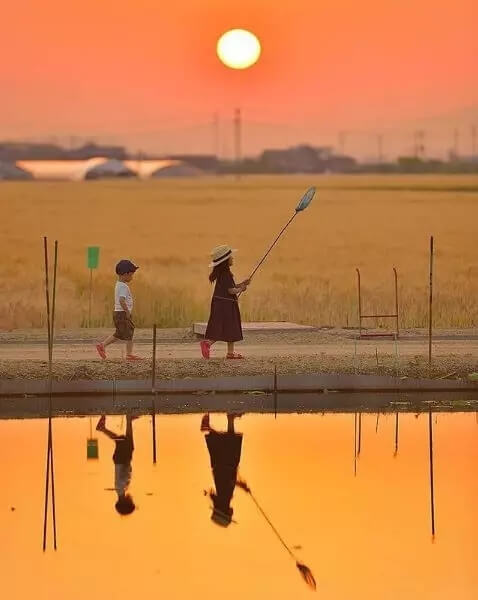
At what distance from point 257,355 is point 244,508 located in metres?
6.43

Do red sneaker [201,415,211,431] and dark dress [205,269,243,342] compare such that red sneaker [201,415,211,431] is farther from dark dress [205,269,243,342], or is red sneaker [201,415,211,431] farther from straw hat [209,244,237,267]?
straw hat [209,244,237,267]

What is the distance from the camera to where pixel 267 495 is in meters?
12.0

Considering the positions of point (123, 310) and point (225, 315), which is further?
point (123, 310)

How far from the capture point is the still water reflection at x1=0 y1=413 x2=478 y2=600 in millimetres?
9914

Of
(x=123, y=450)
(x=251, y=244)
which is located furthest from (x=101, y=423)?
(x=251, y=244)

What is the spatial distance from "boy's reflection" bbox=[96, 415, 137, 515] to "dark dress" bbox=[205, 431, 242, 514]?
542mm

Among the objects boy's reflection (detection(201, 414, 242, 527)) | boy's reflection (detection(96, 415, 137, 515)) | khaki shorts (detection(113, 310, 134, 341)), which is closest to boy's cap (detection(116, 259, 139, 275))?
khaki shorts (detection(113, 310, 134, 341))

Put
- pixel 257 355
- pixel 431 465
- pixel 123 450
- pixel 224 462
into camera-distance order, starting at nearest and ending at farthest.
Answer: pixel 431 465 → pixel 224 462 → pixel 123 450 → pixel 257 355

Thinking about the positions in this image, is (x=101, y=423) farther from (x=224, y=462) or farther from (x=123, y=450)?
(x=224, y=462)

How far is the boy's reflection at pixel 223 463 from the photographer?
38.1 ft

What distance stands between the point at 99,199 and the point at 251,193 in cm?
695

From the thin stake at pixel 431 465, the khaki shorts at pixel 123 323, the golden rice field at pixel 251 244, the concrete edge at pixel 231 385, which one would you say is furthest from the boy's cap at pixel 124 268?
the golden rice field at pixel 251 244

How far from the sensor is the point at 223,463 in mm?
13203

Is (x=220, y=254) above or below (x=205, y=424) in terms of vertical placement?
above
